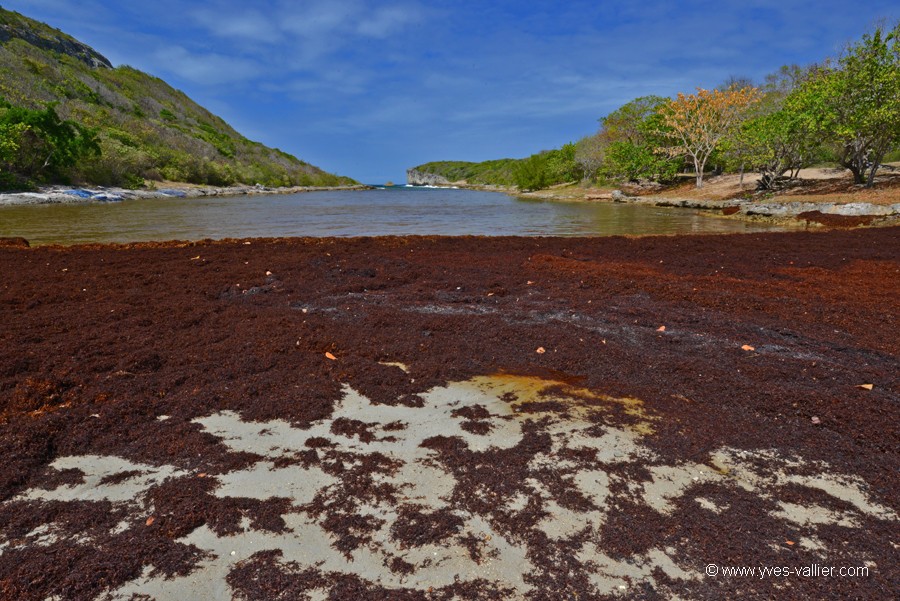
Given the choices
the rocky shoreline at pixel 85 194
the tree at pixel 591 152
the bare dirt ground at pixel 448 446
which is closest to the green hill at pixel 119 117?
the rocky shoreline at pixel 85 194

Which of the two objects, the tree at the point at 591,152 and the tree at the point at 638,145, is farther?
the tree at the point at 591,152

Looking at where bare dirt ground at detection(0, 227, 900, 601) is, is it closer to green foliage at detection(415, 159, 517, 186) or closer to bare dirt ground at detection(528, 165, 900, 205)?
bare dirt ground at detection(528, 165, 900, 205)

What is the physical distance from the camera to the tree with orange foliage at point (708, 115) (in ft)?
134

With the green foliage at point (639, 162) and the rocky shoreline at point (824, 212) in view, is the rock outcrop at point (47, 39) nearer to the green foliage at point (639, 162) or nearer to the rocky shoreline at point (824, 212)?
the green foliage at point (639, 162)

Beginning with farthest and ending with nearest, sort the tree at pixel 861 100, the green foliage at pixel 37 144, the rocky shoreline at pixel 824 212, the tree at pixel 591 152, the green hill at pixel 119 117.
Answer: the tree at pixel 591 152, the green hill at pixel 119 117, the green foliage at pixel 37 144, the tree at pixel 861 100, the rocky shoreline at pixel 824 212

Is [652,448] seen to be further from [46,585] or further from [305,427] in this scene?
[46,585]

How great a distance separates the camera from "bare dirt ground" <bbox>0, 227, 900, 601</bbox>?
1999 millimetres

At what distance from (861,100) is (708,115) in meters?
20.6

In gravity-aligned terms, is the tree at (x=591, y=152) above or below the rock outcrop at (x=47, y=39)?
below

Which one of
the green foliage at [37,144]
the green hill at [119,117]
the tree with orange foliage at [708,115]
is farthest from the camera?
the green hill at [119,117]

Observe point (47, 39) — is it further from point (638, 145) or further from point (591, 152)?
point (638, 145)

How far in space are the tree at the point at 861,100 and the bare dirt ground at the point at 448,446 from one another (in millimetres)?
23338

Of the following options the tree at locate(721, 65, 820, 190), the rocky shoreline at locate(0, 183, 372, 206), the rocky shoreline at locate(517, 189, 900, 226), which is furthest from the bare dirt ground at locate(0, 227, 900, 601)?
the rocky shoreline at locate(0, 183, 372, 206)

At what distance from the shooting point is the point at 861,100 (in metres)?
22.9
